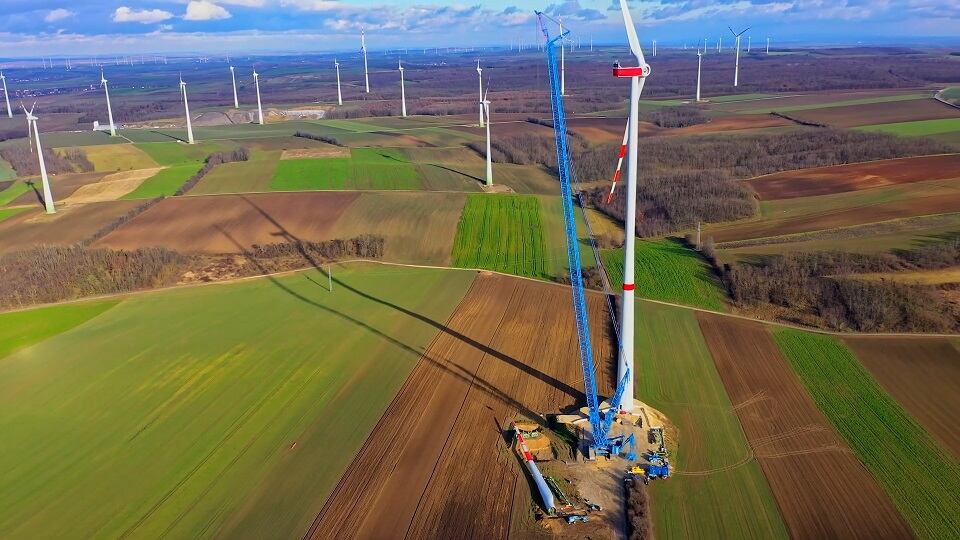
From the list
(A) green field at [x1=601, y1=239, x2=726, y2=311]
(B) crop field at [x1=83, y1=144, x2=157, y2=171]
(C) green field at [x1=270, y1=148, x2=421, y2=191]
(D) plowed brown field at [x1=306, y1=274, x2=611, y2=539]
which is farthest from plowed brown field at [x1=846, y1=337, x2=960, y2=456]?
(B) crop field at [x1=83, y1=144, x2=157, y2=171]

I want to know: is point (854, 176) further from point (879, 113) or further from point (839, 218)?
point (879, 113)

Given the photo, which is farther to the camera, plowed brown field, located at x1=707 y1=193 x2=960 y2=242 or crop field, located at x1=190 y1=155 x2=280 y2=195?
crop field, located at x1=190 y1=155 x2=280 y2=195

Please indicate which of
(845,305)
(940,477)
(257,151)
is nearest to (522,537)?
(940,477)

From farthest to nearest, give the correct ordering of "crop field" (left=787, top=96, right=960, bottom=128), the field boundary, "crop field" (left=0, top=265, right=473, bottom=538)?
"crop field" (left=787, top=96, right=960, bottom=128) → the field boundary → "crop field" (left=0, top=265, right=473, bottom=538)

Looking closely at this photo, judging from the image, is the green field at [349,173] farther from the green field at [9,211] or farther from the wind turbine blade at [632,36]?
the wind turbine blade at [632,36]

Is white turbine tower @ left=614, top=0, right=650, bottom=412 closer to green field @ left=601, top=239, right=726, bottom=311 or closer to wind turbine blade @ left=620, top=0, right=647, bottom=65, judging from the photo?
wind turbine blade @ left=620, top=0, right=647, bottom=65

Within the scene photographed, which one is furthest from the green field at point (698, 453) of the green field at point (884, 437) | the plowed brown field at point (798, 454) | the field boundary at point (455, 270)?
the green field at point (884, 437)

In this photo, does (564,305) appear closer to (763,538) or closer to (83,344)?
(763,538)
